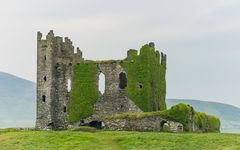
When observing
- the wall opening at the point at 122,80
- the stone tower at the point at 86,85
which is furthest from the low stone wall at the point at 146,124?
the wall opening at the point at 122,80

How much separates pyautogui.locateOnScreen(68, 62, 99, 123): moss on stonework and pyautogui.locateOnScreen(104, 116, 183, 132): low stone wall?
29.3 ft

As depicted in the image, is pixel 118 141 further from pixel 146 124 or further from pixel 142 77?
pixel 142 77

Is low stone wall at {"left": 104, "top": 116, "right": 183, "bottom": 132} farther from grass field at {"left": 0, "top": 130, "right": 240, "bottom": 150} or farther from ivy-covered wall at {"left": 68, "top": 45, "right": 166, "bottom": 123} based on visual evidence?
grass field at {"left": 0, "top": 130, "right": 240, "bottom": 150}

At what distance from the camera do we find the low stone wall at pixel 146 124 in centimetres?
8288

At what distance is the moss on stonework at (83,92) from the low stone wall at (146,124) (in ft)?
Result: 29.3

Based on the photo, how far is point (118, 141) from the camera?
71.9 meters

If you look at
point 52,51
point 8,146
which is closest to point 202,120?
point 52,51

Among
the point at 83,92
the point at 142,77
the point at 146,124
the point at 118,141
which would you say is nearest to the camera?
the point at 118,141

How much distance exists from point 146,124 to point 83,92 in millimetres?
14477

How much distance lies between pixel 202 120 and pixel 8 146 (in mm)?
32966

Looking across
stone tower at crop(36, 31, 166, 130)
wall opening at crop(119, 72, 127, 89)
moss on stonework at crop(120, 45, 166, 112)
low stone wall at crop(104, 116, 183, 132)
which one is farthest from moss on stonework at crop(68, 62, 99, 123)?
low stone wall at crop(104, 116, 183, 132)

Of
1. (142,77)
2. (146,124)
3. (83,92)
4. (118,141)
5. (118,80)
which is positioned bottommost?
(118,141)

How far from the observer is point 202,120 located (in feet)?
298

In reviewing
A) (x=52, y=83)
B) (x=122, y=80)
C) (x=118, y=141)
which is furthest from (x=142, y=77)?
(x=118, y=141)
